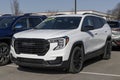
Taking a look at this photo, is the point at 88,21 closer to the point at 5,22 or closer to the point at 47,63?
the point at 47,63

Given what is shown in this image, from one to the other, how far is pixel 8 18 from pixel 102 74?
452cm

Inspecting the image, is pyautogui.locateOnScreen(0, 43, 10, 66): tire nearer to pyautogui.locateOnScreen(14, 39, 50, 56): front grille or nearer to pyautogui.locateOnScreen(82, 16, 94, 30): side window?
pyautogui.locateOnScreen(14, 39, 50, 56): front grille

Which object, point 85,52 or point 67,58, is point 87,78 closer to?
point 67,58

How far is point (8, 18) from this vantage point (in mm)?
11234

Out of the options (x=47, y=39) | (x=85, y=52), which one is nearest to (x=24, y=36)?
(x=47, y=39)

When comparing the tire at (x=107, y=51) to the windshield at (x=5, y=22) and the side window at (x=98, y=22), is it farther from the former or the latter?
the windshield at (x=5, y=22)

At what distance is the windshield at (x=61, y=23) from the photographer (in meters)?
9.27

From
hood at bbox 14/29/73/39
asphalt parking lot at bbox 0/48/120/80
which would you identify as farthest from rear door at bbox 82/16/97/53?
hood at bbox 14/29/73/39

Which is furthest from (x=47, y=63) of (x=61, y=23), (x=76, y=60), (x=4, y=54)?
(x=4, y=54)

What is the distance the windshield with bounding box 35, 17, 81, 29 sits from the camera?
30.4 feet

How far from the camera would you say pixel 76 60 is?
28.6ft

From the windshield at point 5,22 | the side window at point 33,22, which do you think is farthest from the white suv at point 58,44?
the side window at point 33,22

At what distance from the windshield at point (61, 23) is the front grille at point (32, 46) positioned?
1.38 m

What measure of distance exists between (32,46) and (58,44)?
2.48 ft
